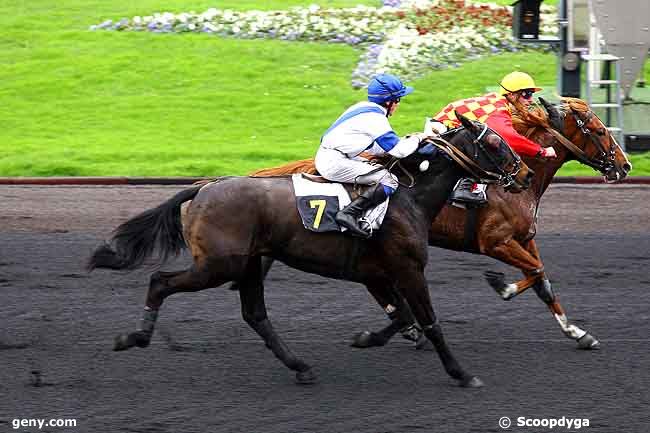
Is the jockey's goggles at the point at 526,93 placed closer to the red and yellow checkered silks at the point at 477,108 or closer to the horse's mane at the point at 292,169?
the red and yellow checkered silks at the point at 477,108

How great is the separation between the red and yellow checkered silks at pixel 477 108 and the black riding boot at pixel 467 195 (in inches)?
21.3

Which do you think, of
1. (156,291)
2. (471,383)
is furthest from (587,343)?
(156,291)

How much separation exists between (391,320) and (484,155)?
4.68 ft

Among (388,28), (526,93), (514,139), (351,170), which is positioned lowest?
(388,28)

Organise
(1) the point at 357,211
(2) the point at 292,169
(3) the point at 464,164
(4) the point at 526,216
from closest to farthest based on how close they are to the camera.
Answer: (1) the point at 357,211
(3) the point at 464,164
(4) the point at 526,216
(2) the point at 292,169

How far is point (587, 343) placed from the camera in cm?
746

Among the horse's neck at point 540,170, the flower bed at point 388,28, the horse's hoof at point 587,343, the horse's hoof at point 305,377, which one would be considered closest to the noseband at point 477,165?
the horse's neck at point 540,170

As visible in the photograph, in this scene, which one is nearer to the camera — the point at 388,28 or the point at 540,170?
the point at 540,170

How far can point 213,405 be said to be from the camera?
6.24 metres

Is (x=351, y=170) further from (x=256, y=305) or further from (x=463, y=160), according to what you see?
(x=256, y=305)

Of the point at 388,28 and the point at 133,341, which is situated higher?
the point at 133,341

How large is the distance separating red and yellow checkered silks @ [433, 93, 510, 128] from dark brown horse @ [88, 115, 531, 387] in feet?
3.89

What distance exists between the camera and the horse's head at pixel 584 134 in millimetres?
8242

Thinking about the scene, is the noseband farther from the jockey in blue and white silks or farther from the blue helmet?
the blue helmet
